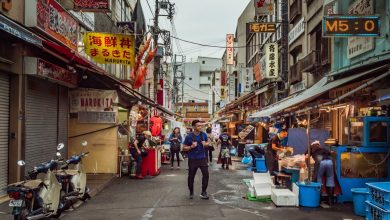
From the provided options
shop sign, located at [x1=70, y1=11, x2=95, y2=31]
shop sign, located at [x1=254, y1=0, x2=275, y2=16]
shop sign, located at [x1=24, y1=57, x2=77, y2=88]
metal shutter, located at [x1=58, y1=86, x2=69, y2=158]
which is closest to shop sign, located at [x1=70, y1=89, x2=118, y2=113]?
metal shutter, located at [x1=58, y1=86, x2=69, y2=158]

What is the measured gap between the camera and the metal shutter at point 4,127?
1146cm

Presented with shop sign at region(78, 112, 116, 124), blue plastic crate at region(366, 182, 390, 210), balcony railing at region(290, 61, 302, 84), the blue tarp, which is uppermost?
balcony railing at region(290, 61, 302, 84)

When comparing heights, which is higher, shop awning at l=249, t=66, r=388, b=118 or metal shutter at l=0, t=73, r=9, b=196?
shop awning at l=249, t=66, r=388, b=118

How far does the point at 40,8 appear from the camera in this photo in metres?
12.7

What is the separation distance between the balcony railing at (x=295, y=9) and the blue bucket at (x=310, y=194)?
13.4 m

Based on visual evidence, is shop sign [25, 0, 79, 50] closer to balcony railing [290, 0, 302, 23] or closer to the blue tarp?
the blue tarp

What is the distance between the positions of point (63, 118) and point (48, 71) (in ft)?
12.4

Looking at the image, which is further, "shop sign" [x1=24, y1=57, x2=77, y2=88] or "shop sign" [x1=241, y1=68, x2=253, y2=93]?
"shop sign" [x1=241, y1=68, x2=253, y2=93]

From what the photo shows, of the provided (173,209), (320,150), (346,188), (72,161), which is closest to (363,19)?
(320,150)

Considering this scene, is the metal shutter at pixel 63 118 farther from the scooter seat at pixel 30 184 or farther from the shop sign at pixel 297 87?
the shop sign at pixel 297 87

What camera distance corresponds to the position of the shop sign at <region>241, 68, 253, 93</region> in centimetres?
3822

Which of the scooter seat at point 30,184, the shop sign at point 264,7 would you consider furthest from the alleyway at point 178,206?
the shop sign at point 264,7

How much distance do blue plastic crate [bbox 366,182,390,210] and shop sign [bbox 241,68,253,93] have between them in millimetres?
29918

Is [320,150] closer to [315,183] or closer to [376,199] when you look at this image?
[315,183]
